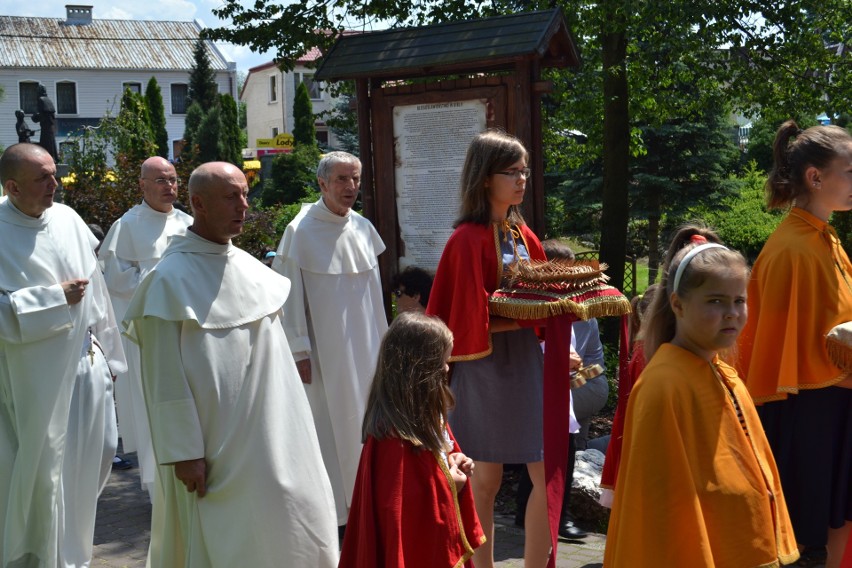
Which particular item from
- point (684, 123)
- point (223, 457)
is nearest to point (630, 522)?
point (223, 457)

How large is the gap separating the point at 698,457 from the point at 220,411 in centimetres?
191

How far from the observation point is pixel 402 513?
3754 mm

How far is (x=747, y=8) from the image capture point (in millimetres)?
11008

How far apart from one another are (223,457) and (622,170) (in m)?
8.36

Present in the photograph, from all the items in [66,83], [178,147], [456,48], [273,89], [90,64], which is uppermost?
[90,64]

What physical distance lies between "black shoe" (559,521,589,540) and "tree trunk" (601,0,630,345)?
5381 millimetres

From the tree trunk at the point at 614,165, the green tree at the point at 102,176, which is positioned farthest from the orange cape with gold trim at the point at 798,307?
the green tree at the point at 102,176

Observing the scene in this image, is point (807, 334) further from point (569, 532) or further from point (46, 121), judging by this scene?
point (46, 121)

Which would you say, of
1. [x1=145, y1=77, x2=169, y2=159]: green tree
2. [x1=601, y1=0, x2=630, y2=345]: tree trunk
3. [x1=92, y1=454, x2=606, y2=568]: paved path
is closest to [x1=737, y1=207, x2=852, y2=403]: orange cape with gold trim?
[x1=92, y1=454, x2=606, y2=568]: paved path

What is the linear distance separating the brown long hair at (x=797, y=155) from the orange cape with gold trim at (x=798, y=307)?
124mm

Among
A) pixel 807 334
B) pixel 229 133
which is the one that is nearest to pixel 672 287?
pixel 807 334

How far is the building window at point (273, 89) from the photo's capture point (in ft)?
258

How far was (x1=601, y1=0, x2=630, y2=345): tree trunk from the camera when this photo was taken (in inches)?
460

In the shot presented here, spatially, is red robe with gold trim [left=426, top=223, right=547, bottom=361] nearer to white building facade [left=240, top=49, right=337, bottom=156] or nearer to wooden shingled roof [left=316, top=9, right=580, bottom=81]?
wooden shingled roof [left=316, top=9, right=580, bottom=81]
